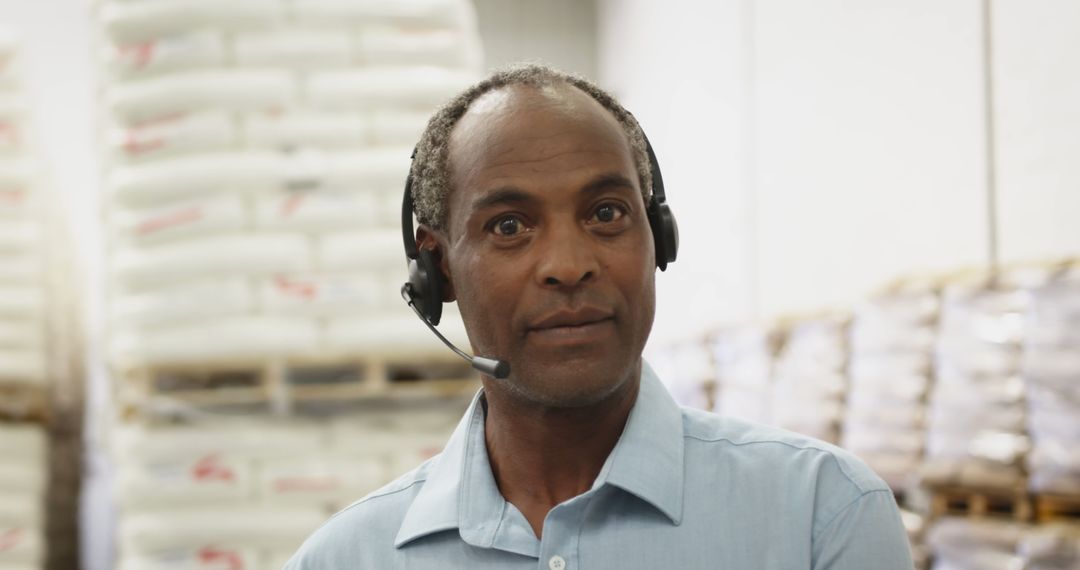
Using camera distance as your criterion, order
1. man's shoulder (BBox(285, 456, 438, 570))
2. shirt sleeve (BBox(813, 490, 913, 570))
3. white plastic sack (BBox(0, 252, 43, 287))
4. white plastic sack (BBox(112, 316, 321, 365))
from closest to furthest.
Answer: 1. shirt sleeve (BBox(813, 490, 913, 570))
2. man's shoulder (BBox(285, 456, 438, 570))
3. white plastic sack (BBox(112, 316, 321, 365))
4. white plastic sack (BBox(0, 252, 43, 287))

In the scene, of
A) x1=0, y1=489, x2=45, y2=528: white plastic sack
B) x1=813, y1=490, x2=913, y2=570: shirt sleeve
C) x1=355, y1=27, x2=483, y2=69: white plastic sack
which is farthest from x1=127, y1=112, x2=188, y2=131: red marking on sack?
x1=813, y1=490, x2=913, y2=570: shirt sleeve

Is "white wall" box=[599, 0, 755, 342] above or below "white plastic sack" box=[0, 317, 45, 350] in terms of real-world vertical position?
above

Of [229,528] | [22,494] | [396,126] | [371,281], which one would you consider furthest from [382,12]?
[22,494]

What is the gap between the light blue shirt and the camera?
145cm

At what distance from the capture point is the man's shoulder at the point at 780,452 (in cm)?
149

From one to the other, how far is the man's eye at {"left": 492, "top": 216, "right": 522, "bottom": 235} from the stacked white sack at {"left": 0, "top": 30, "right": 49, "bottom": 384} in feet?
13.4

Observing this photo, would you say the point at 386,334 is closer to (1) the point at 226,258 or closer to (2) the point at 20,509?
(1) the point at 226,258

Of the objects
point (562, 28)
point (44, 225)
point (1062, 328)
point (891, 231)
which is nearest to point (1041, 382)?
point (1062, 328)

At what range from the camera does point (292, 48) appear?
4.31 meters

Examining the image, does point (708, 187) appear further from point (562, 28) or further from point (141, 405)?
point (141, 405)

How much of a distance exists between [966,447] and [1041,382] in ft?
1.31

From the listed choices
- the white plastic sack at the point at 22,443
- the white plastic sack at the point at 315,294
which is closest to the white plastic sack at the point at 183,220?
the white plastic sack at the point at 315,294

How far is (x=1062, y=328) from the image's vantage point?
3178 millimetres

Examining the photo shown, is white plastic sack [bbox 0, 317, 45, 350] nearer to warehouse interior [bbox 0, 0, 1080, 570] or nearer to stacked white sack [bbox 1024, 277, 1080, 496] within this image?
warehouse interior [bbox 0, 0, 1080, 570]
